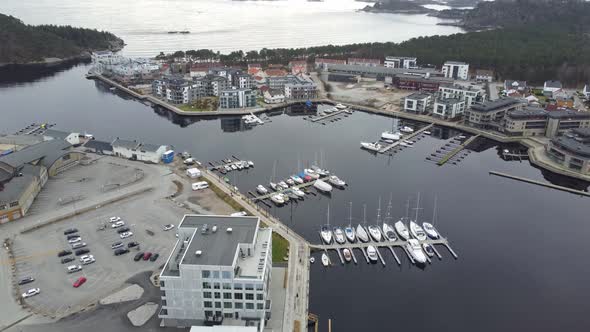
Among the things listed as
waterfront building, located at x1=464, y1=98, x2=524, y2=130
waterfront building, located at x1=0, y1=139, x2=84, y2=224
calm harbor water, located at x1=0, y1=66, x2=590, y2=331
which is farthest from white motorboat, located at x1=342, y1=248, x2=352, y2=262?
waterfront building, located at x1=464, y1=98, x2=524, y2=130

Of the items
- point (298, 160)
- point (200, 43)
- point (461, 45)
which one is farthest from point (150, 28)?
point (298, 160)

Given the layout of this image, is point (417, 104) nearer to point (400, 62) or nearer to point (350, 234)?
point (400, 62)

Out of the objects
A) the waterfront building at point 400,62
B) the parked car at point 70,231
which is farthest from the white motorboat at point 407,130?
the parked car at point 70,231

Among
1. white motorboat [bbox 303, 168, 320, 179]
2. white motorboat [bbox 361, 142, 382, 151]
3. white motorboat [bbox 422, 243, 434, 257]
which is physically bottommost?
white motorboat [bbox 422, 243, 434, 257]

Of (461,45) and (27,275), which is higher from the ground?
(461,45)

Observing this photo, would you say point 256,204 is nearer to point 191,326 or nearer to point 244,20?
point 191,326

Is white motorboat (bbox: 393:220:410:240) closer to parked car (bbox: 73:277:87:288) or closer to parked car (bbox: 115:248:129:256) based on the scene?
parked car (bbox: 115:248:129:256)
